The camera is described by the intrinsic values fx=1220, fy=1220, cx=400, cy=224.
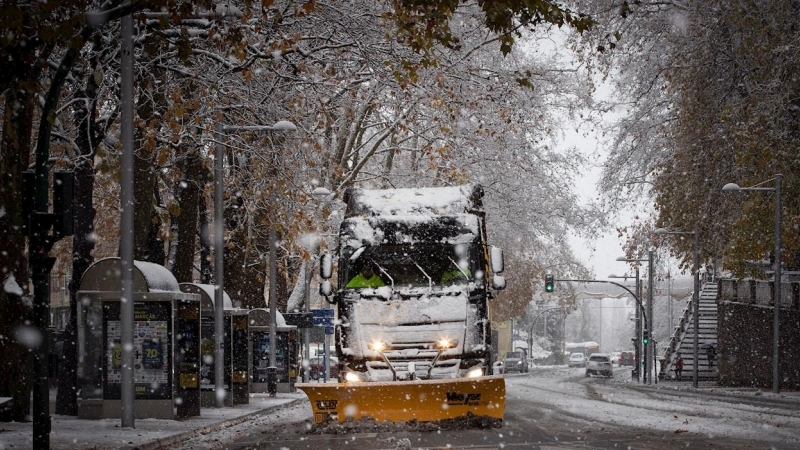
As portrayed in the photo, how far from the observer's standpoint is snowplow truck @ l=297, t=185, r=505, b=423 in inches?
747

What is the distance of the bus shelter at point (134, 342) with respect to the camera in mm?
21031

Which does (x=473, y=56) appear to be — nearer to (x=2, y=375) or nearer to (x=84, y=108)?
(x=84, y=108)

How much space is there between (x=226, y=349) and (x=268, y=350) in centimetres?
870

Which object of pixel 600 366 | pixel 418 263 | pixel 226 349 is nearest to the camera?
pixel 418 263

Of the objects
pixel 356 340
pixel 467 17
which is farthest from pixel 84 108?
pixel 467 17

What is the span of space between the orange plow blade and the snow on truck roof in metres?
3.58

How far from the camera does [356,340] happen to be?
755 inches

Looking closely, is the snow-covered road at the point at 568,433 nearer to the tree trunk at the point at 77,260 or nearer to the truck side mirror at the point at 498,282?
the truck side mirror at the point at 498,282

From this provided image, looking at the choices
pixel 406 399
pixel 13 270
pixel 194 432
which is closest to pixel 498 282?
pixel 406 399

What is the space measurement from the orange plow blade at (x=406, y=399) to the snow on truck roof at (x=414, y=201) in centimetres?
358

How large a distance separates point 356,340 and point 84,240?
5.95 meters

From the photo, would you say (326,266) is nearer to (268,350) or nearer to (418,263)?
(418,263)

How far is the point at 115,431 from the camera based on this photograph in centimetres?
1844

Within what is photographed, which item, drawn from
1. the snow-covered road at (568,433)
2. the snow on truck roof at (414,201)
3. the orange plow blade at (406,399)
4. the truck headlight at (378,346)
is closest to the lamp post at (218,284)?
the snow-covered road at (568,433)
